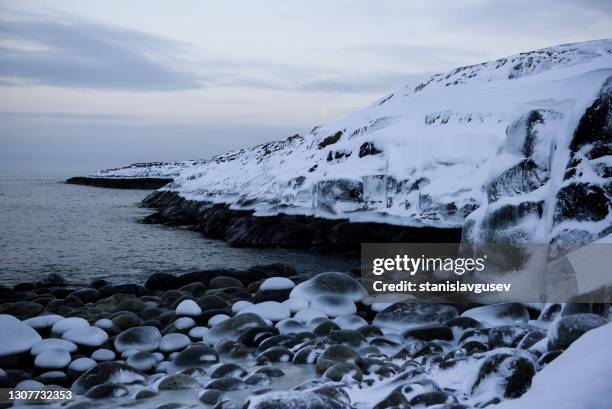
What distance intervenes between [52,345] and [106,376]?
5.91 feet

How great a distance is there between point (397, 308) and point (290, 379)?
3642 mm

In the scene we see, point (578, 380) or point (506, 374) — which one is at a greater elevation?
point (578, 380)

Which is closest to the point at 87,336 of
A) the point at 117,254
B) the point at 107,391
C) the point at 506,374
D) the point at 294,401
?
the point at 107,391

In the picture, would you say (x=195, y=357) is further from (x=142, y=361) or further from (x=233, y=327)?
(x=233, y=327)

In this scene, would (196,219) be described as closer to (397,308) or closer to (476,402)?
(397,308)

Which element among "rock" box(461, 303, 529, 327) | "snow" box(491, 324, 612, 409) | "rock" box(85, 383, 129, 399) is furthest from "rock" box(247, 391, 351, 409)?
"rock" box(461, 303, 529, 327)

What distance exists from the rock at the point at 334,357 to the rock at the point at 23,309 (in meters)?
6.83

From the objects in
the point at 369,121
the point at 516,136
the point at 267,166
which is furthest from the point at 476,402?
the point at 267,166

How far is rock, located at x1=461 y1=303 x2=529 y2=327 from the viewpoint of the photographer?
9.26 metres

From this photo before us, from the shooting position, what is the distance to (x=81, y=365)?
25.3ft

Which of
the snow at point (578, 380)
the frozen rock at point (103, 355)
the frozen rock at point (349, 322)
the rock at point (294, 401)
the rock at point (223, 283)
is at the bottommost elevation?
the rock at point (223, 283)

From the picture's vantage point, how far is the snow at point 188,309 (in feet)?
33.4
